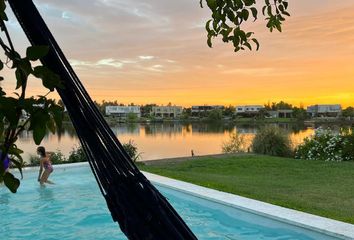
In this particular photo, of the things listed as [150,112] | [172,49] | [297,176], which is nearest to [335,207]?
[297,176]

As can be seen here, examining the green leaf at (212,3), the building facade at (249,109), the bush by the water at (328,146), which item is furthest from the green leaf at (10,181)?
the building facade at (249,109)

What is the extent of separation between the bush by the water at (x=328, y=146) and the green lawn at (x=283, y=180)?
3.72ft

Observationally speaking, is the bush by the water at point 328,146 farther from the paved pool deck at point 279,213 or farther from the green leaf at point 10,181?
the green leaf at point 10,181

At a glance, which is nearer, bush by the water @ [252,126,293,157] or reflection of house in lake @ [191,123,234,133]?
bush by the water @ [252,126,293,157]

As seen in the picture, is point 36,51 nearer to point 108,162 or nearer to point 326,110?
point 108,162

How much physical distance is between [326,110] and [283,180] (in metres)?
30.5

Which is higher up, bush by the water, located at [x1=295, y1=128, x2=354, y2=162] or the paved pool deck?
bush by the water, located at [x1=295, y1=128, x2=354, y2=162]

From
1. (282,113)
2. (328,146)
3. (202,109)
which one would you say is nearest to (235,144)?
(328,146)

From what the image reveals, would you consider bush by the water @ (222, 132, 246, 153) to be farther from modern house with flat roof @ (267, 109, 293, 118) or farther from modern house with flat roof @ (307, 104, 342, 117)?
modern house with flat roof @ (267, 109, 293, 118)

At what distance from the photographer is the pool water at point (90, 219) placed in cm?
579

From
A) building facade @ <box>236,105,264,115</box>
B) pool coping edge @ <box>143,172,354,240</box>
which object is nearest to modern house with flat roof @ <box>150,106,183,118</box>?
building facade @ <box>236,105,264,115</box>

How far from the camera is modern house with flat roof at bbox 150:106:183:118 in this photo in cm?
5491

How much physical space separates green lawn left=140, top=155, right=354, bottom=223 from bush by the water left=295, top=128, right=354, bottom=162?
1135mm

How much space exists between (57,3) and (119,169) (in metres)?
1.01
